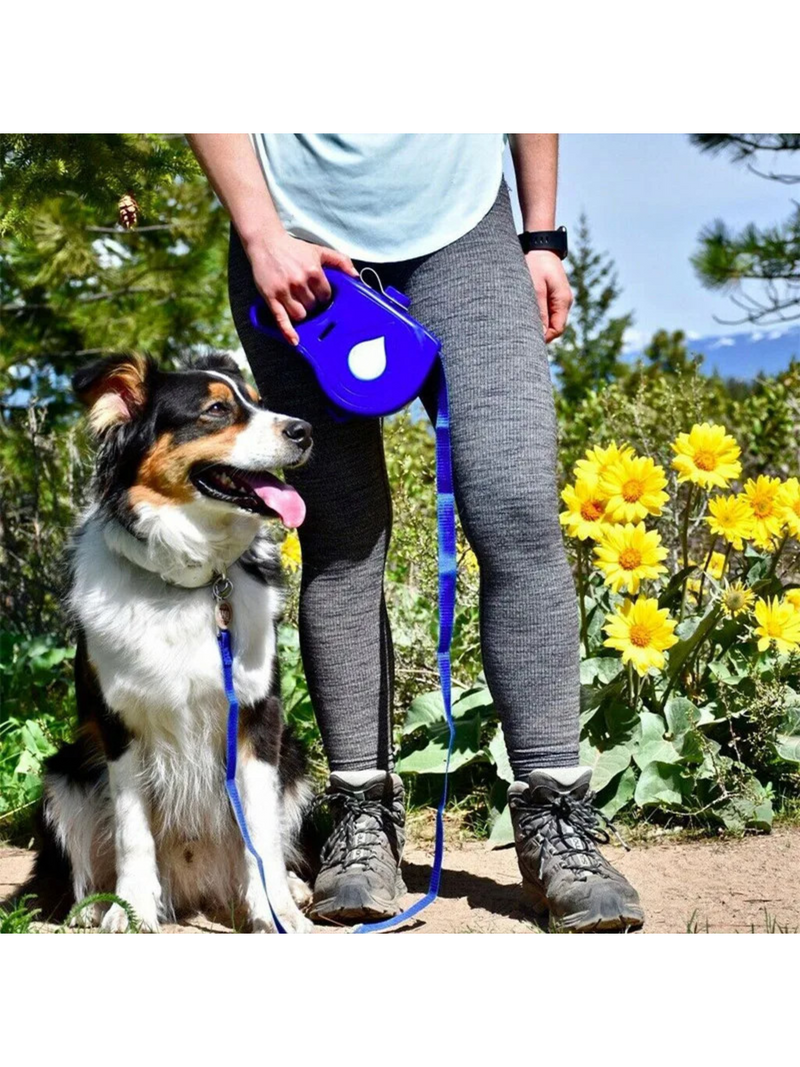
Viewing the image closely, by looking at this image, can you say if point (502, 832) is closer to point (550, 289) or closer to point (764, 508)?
point (764, 508)

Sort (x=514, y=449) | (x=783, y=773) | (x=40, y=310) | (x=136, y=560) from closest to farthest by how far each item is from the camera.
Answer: (x=514, y=449)
(x=136, y=560)
(x=783, y=773)
(x=40, y=310)

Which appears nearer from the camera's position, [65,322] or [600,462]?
[600,462]

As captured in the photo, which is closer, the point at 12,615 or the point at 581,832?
the point at 581,832

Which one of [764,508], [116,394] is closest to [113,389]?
[116,394]

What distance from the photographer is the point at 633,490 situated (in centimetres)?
322

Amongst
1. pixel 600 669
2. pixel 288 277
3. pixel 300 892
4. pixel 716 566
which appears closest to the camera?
pixel 288 277

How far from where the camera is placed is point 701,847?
10.4ft

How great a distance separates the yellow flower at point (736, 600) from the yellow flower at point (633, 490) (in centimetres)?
35

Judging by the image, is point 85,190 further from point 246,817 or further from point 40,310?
point 40,310

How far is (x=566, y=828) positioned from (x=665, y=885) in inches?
19.4

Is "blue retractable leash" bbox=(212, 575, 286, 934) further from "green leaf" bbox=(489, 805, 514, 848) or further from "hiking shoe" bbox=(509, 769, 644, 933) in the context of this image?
"green leaf" bbox=(489, 805, 514, 848)

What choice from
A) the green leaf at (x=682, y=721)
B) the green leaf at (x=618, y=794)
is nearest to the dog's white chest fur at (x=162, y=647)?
the green leaf at (x=618, y=794)
